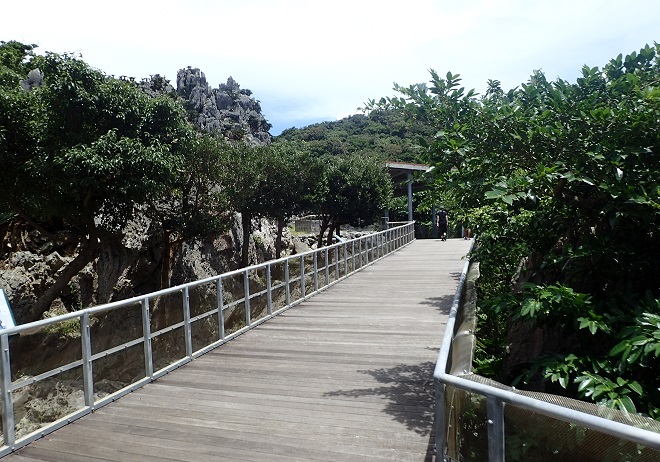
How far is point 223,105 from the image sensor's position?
86188mm

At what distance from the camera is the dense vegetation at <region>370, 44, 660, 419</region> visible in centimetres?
318

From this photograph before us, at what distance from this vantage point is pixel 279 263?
9133 millimetres

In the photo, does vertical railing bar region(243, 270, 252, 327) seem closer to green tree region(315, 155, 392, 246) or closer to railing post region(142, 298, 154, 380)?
railing post region(142, 298, 154, 380)

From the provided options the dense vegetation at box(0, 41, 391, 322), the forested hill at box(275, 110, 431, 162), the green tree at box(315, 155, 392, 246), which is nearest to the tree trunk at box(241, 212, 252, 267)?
the green tree at box(315, 155, 392, 246)

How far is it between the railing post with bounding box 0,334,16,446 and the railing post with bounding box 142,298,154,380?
1622 mm

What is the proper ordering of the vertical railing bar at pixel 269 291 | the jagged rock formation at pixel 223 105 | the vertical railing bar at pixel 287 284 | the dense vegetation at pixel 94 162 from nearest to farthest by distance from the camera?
the vertical railing bar at pixel 269 291 → the vertical railing bar at pixel 287 284 → the dense vegetation at pixel 94 162 → the jagged rock formation at pixel 223 105

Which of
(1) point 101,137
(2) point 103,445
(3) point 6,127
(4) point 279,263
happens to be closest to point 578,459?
(2) point 103,445

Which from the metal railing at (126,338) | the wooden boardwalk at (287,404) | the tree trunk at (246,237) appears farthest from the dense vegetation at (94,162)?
the tree trunk at (246,237)

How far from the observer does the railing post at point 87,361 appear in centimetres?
470

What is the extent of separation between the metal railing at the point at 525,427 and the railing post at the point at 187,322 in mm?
3790

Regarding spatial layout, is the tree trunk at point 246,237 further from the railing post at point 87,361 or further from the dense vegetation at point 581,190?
the dense vegetation at point 581,190

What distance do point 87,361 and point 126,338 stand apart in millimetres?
623

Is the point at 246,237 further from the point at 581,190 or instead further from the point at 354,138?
the point at 354,138

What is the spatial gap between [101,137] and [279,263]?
5.01 m
